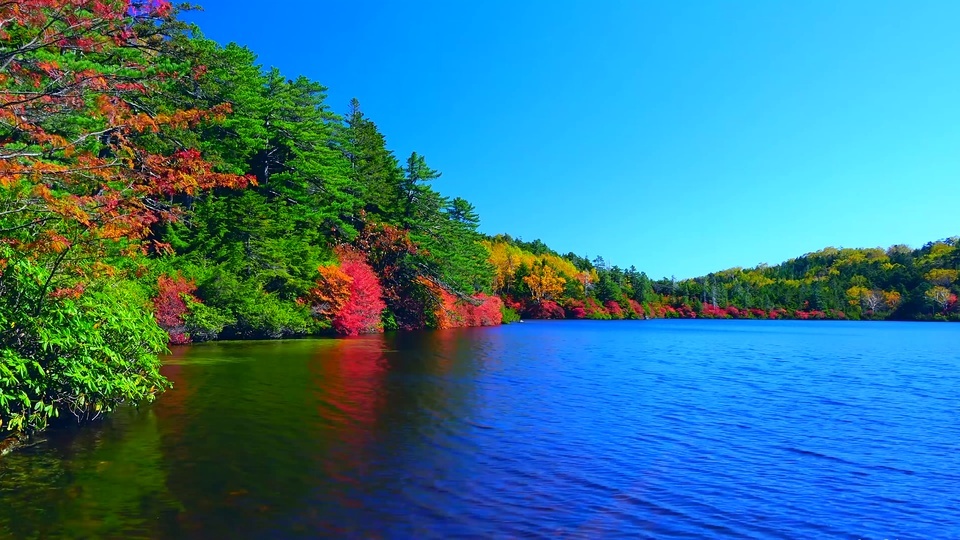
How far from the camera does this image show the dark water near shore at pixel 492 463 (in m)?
7.72

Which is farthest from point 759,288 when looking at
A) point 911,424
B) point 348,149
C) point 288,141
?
point 911,424

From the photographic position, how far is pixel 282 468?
9.94 meters

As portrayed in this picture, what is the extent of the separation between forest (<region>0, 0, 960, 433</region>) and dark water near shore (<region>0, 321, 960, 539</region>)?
2034 millimetres

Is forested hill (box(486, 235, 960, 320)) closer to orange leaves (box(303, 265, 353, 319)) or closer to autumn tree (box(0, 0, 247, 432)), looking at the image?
orange leaves (box(303, 265, 353, 319))

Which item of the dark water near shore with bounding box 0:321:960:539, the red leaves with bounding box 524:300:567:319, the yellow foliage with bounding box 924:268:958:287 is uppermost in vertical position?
the yellow foliage with bounding box 924:268:958:287

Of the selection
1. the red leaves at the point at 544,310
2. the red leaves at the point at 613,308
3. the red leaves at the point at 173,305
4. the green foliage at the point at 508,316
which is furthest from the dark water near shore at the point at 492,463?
the red leaves at the point at 613,308

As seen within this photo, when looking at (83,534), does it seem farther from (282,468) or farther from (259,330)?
(259,330)

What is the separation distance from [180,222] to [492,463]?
13.8 metres

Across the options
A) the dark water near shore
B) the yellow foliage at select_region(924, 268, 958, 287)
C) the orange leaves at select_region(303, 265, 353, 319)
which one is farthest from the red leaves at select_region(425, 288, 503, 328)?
the yellow foliage at select_region(924, 268, 958, 287)

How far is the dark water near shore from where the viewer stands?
772cm

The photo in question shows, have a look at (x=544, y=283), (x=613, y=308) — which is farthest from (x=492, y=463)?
(x=613, y=308)

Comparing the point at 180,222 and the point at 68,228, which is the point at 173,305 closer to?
the point at 180,222

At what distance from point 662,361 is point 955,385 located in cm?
1203

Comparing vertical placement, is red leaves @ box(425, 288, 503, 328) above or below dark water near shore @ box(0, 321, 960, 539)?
above
